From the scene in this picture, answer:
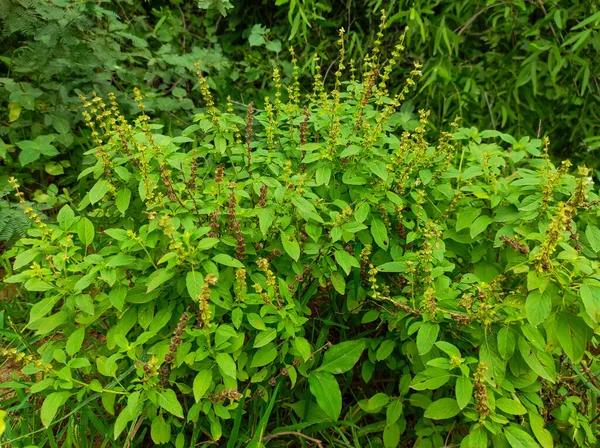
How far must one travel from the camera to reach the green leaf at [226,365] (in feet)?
4.61

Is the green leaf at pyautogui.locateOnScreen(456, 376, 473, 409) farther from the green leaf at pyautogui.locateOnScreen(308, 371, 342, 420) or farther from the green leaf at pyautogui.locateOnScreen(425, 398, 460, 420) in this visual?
the green leaf at pyautogui.locateOnScreen(308, 371, 342, 420)

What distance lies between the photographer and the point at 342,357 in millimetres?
1785

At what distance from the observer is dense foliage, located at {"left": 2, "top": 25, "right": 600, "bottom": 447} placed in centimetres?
149

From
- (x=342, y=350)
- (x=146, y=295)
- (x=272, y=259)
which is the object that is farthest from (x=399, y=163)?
(x=146, y=295)

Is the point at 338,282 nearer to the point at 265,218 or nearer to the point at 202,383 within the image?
the point at 265,218

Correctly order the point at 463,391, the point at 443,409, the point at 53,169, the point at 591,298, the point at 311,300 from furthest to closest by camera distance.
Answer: the point at 53,169 < the point at 311,300 < the point at 443,409 < the point at 463,391 < the point at 591,298

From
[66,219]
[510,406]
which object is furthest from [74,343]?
[510,406]

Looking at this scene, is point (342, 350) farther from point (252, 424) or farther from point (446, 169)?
point (446, 169)

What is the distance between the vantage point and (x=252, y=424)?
1787 mm

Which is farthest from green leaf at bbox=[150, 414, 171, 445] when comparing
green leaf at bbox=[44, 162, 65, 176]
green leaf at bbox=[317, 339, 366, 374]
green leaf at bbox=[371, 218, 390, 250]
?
green leaf at bbox=[44, 162, 65, 176]

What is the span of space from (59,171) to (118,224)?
124 cm

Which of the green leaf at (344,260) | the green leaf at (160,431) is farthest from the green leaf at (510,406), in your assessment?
the green leaf at (160,431)

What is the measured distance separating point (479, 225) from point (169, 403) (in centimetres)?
120

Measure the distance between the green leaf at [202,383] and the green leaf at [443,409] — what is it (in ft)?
2.24
